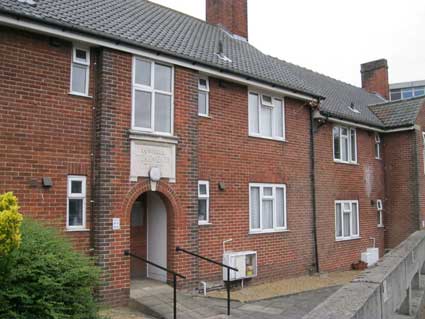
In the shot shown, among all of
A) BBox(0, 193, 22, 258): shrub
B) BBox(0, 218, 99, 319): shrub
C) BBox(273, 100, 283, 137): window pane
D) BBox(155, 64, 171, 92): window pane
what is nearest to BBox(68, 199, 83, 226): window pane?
BBox(0, 218, 99, 319): shrub

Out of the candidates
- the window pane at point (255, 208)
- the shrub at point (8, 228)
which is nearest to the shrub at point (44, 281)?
the shrub at point (8, 228)

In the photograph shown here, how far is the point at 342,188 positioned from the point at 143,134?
31.3ft

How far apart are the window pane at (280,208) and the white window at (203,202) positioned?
10.0 ft

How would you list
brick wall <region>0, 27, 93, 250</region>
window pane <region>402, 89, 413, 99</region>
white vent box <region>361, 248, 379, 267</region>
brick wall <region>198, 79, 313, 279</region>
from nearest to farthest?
1. brick wall <region>0, 27, 93, 250</region>
2. brick wall <region>198, 79, 313, 279</region>
3. white vent box <region>361, 248, 379, 267</region>
4. window pane <region>402, 89, 413, 99</region>

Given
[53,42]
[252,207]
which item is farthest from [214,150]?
[53,42]

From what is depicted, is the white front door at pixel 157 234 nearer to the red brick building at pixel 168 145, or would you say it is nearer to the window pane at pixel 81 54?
the red brick building at pixel 168 145

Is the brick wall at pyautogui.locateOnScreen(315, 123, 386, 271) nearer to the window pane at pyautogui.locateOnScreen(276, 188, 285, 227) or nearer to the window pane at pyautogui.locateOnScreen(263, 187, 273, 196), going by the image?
the window pane at pyautogui.locateOnScreen(276, 188, 285, 227)

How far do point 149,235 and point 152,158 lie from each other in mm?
2263

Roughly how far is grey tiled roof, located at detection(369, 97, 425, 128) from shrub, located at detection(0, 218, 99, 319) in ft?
56.1

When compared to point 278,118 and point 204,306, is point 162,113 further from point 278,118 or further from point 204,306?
point 278,118

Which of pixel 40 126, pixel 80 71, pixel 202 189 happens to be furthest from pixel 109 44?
pixel 202 189

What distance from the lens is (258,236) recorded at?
12859 mm

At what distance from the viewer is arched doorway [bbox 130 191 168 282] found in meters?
10.7

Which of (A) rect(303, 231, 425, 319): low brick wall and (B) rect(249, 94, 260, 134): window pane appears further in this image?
(B) rect(249, 94, 260, 134): window pane
